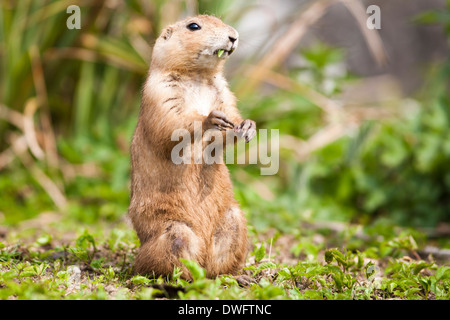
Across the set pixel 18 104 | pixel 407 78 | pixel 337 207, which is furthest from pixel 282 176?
pixel 407 78

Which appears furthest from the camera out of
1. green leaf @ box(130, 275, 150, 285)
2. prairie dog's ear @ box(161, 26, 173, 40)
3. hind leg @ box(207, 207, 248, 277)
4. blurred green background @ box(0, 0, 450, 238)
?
blurred green background @ box(0, 0, 450, 238)

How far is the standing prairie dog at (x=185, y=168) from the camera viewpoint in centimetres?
304

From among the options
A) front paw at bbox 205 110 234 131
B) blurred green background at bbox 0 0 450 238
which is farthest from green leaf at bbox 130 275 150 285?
blurred green background at bbox 0 0 450 238

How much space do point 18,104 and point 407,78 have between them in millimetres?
9088

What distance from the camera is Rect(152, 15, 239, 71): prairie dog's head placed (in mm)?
3119

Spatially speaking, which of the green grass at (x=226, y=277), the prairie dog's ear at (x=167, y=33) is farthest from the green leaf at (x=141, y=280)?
the prairie dog's ear at (x=167, y=33)

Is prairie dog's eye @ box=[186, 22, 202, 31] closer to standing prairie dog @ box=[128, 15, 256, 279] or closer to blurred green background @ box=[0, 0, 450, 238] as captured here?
standing prairie dog @ box=[128, 15, 256, 279]

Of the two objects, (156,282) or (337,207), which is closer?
(156,282)

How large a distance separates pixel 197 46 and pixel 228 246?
1.13 meters

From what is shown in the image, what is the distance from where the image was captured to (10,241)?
159 inches

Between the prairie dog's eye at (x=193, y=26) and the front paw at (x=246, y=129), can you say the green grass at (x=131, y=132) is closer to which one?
the front paw at (x=246, y=129)

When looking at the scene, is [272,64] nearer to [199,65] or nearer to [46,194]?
[46,194]

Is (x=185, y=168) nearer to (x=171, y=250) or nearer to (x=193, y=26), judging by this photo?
(x=171, y=250)

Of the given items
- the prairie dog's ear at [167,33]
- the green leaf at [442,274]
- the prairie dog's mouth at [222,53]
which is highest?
the prairie dog's ear at [167,33]
